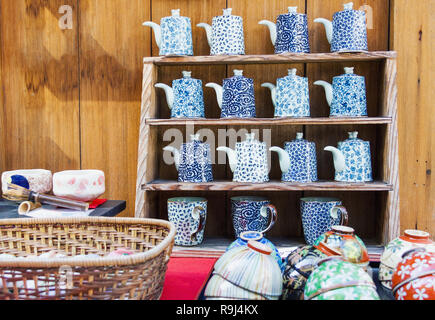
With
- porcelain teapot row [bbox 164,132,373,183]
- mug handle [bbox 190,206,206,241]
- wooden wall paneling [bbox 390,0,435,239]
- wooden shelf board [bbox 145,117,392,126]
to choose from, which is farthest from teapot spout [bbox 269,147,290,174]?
wooden wall paneling [bbox 390,0,435,239]

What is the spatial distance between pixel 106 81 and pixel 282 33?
81cm

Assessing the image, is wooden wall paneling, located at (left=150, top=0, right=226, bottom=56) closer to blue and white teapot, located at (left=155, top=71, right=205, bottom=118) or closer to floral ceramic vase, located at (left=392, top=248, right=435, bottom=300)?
blue and white teapot, located at (left=155, top=71, right=205, bottom=118)

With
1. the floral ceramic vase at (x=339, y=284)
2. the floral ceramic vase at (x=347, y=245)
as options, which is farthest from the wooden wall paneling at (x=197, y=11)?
the floral ceramic vase at (x=339, y=284)

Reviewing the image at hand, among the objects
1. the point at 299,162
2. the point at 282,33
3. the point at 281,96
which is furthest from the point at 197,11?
the point at 299,162

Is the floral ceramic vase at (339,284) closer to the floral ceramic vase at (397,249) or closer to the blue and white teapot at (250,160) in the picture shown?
the floral ceramic vase at (397,249)

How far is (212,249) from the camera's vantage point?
4.75 ft

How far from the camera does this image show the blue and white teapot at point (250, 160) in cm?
143

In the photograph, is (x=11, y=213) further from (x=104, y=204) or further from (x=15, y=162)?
(x=15, y=162)

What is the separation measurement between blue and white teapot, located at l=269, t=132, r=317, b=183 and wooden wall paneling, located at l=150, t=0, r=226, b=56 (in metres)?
0.58

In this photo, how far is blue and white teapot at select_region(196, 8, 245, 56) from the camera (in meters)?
1.45

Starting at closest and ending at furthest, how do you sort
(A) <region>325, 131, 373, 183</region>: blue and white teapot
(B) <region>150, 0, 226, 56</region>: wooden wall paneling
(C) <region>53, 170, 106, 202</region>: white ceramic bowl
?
(C) <region>53, 170, 106, 202</region>: white ceramic bowl
(A) <region>325, 131, 373, 183</region>: blue and white teapot
(B) <region>150, 0, 226, 56</region>: wooden wall paneling

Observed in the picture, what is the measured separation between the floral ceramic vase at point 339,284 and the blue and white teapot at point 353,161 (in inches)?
34.7

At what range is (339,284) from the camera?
0.55m
